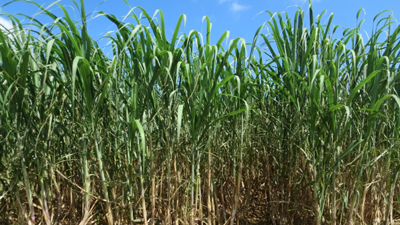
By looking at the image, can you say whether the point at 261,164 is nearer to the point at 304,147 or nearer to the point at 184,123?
the point at 304,147

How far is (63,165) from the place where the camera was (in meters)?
1.89

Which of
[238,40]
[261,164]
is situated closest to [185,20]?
[238,40]

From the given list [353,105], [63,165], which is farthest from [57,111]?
[353,105]

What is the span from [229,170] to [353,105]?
867mm

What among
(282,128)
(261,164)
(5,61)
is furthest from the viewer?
(261,164)

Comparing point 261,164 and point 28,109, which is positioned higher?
point 28,109

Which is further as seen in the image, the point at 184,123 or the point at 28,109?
the point at 184,123

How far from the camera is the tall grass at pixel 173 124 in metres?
1.59

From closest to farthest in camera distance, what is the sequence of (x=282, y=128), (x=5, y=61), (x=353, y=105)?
1. (x=5, y=61)
2. (x=353, y=105)
3. (x=282, y=128)

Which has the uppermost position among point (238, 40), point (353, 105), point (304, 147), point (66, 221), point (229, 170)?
point (238, 40)

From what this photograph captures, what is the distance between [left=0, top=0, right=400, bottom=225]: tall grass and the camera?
159 cm

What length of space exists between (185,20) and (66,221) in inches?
55.4

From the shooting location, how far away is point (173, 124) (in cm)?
176

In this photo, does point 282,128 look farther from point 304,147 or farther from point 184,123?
point 184,123
